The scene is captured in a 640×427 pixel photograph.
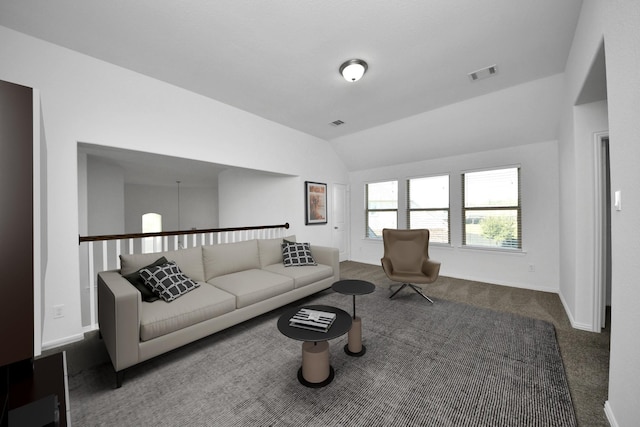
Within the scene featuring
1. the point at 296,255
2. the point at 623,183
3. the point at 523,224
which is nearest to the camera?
the point at 623,183

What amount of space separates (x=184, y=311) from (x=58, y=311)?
1.38m

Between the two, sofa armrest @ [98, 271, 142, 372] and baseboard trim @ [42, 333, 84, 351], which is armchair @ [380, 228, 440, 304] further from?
baseboard trim @ [42, 333, 84, 351]

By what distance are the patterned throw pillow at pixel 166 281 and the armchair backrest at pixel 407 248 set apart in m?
2.92

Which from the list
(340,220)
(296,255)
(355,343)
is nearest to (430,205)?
(340,220)

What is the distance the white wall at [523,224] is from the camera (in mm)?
3881

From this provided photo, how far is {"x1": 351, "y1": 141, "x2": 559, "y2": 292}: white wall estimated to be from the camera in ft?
12.7

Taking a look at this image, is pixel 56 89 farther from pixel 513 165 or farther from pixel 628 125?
pixel 513 165

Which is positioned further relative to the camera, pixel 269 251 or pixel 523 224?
pixel 523 224

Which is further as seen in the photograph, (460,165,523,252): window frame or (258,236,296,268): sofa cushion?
(460,165,523,252): window frame

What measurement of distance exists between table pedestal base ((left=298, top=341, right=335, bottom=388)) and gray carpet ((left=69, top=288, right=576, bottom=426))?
0.07m

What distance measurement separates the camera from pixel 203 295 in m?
2.46

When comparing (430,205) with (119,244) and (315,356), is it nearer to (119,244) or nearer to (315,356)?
(315,356)

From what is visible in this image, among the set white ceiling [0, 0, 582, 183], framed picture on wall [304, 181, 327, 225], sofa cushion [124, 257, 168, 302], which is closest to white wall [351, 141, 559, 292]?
white ceiling [0, 0, 582, 183]

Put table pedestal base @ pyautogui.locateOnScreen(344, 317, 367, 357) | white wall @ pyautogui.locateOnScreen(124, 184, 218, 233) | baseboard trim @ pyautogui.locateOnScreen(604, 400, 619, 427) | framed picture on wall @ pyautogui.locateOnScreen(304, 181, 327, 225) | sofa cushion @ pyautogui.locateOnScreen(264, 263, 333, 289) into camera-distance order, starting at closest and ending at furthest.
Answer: baseboard trim @ pyautogui.locateOnScreen(604, 400, 619, 427)
table pedestal base @ pyautogui.locateOnScreen(344, 317, 367, 357)
sofa cushion @ pyautogui.locateOnScreen(264, 263, 333, 289)
framed picture on wall @ pyautogui.locateOnScreen(304, 181, 327, 225)
white wall @ pyautogui.locateOnScreen(124, 184, 218, 233)
